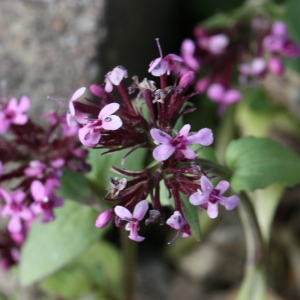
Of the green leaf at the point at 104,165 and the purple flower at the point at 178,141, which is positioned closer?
the purple flower at the point at 178,141

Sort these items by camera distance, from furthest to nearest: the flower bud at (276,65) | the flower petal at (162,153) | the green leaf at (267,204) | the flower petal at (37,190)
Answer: the flower bud at (276,65) → the green leaf at (267,204) → the flower petal at (37,190) → the flower petal at (162,153)

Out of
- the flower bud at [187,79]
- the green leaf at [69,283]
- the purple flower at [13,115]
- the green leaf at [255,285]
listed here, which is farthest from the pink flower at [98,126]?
the green leaf at [69,283]

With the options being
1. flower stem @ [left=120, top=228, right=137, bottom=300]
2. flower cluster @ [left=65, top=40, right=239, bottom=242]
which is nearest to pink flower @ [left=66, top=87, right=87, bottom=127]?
flower cluster @ [left=65, top=40, right=239, bottom=242]

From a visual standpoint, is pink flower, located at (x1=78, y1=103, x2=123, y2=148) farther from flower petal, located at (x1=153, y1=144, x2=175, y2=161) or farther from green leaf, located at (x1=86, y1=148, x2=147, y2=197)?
green leaf, located at (x1=86, y1=148, x2=147, y2=197)

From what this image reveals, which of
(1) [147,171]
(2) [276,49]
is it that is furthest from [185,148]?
(2) [276,49]

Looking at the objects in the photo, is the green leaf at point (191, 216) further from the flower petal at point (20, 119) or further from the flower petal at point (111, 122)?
the flower petal at point (20, 119)

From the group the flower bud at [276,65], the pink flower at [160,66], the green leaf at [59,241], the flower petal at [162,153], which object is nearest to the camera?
the flower petal at [162,153]

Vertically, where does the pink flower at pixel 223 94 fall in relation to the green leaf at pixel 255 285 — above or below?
above

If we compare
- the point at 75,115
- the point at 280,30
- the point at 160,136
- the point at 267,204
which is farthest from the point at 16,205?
the point at 280,30
